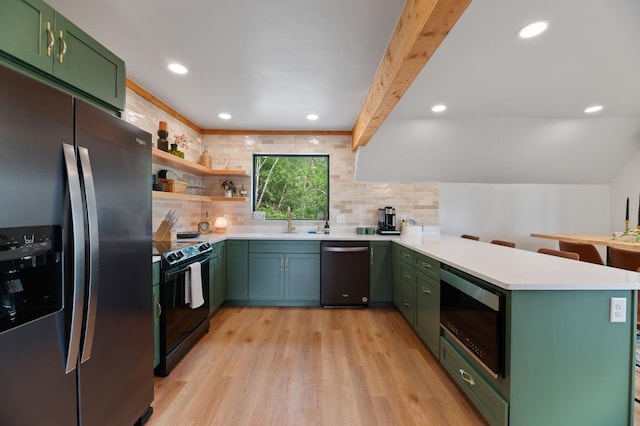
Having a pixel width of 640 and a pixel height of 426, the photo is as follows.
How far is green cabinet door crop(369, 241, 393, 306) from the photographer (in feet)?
11.5

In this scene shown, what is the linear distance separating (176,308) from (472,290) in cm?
219

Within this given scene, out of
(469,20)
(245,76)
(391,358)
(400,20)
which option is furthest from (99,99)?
(391,358)

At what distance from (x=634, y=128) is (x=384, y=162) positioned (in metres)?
3.29

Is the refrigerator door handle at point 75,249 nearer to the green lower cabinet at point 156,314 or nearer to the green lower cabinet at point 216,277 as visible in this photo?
the green lower cabinet at point 156,314

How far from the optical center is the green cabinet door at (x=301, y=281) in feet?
11.6

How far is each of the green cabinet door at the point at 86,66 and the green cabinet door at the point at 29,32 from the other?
0.04 meters

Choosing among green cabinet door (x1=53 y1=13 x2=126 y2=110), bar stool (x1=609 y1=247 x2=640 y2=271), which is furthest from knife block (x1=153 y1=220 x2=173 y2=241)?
bar stool (x1=609 y1=247 x2=640 y2=271)

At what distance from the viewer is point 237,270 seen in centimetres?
353

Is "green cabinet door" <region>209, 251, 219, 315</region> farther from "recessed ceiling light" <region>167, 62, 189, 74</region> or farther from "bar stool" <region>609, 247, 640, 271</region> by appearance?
"bar stool" <region>609, 247, 640, 271</region>

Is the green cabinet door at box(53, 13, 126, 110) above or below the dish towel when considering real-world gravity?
above

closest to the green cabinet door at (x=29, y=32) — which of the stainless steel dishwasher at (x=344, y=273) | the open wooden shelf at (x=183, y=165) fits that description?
the open wooden shelf at (x=183, y=165)

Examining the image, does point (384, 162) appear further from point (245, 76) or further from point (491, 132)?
point (245, 76)

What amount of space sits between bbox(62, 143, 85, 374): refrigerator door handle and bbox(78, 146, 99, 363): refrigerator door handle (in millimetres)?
27

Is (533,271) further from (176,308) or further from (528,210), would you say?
(528,210)
